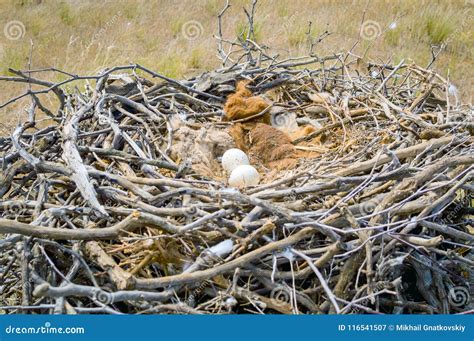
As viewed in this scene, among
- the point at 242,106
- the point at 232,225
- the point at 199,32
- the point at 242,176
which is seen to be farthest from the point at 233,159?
the point at 199,32

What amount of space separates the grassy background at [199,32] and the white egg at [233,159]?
2931 mm

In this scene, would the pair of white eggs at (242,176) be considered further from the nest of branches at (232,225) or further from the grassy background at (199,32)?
the grassy background at (199,32)

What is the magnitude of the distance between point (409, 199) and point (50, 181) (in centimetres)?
128

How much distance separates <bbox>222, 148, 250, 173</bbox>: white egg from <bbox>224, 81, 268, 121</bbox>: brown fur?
1.25 feet

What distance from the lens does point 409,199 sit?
2146 millimetres

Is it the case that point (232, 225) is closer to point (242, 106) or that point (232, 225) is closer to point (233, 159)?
point (233, 159)

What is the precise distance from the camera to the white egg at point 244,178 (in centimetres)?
251

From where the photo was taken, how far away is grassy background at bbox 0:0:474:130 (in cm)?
607

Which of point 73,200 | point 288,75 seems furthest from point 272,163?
point 73,200

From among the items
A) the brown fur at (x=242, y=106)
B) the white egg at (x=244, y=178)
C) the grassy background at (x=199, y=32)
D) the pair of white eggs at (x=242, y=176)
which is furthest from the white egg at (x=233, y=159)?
the grassy background at (x=199, y=32)

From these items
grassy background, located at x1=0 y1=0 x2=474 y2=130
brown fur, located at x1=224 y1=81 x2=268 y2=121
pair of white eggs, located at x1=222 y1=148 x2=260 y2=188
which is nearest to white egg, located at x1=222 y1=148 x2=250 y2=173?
pair of white eggs, located at x1=222 y1=148 x2=260 y2=188

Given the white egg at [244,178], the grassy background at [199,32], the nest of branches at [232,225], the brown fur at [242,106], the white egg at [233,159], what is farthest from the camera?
the grassy background at [199,32]

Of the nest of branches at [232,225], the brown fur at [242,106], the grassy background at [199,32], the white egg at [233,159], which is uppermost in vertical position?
the grassy background at [199,32]

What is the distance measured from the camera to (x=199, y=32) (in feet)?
23.4
